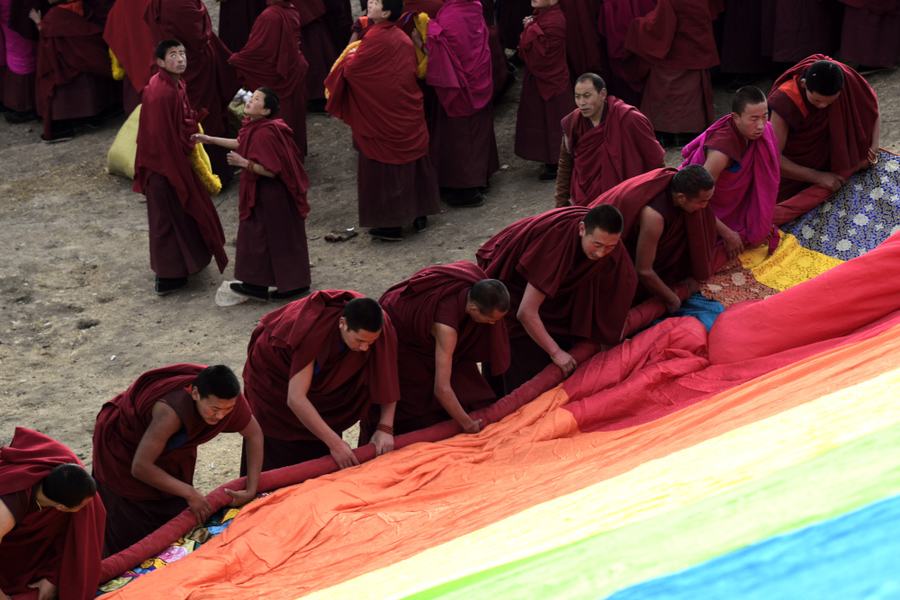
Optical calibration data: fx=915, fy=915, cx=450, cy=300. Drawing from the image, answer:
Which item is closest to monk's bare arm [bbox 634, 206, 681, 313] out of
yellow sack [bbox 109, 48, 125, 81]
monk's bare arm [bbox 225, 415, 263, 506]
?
monk's bare arm [bbox 225, 415, 263, 506]

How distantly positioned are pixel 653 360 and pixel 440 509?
4.23 feet

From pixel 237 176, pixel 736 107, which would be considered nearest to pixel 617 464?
pixel 736 107

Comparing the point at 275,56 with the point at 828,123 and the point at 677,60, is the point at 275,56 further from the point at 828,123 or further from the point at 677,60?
the point at 828,123

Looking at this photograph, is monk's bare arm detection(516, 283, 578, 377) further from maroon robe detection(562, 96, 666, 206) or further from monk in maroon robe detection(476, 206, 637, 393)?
maroon robe detection(562, 96, 666, 206)

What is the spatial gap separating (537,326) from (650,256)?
0.66m

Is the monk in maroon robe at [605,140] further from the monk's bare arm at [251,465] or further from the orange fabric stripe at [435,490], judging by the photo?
the monk's bare arm at [251,465]

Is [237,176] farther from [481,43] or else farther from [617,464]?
[617,464]

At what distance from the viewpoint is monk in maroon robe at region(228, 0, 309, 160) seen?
7.56 metres

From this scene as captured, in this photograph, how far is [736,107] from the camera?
4375 mm

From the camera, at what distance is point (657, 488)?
2.11 meters

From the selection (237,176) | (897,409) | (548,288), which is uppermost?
(897,409)

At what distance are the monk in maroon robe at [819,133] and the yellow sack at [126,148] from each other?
18.8 feet

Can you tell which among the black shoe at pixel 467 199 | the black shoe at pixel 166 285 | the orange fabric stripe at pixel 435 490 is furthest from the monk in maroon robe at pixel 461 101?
the orange fabric stripe at pixel 435 490

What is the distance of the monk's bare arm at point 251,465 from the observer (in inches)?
126
